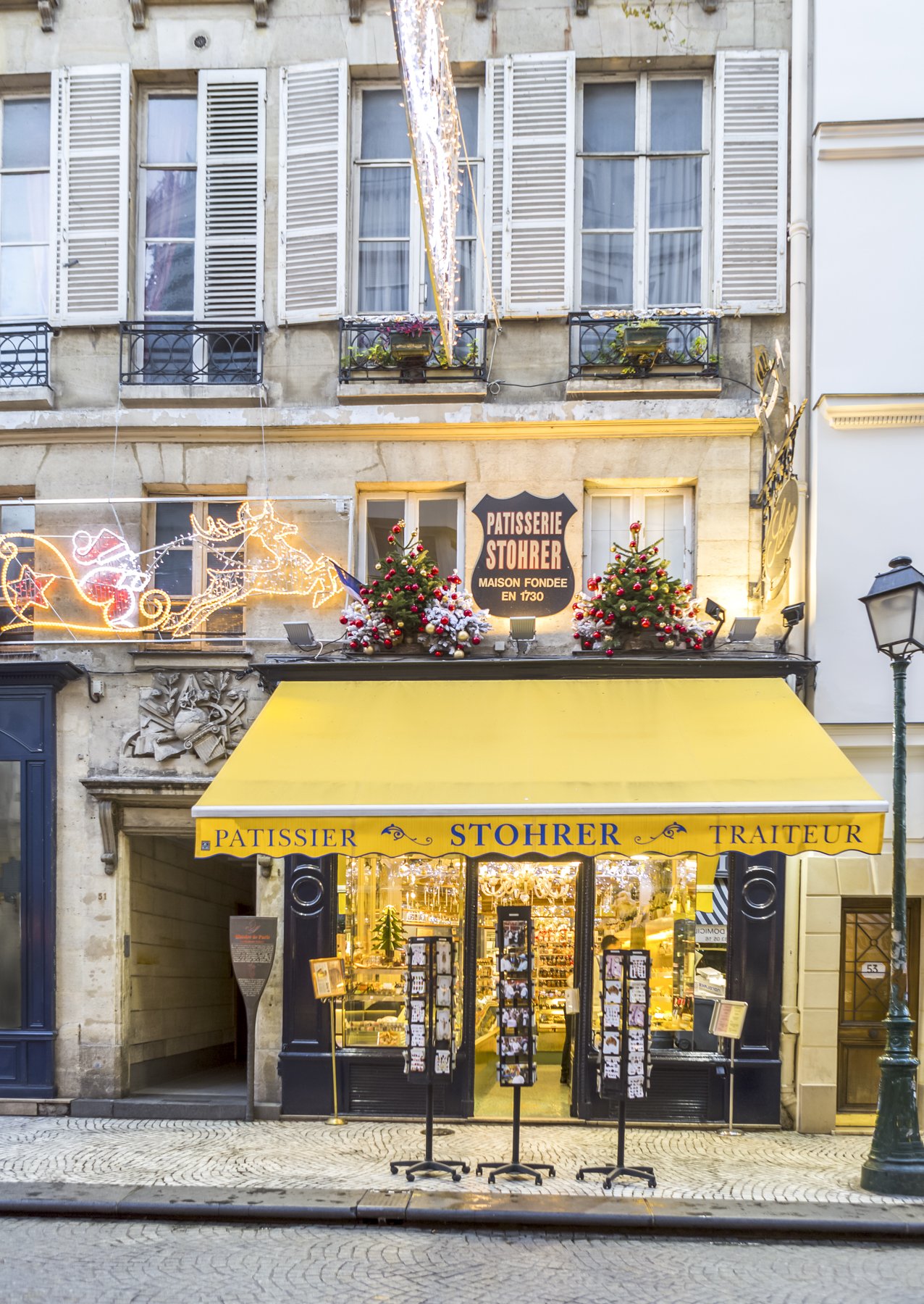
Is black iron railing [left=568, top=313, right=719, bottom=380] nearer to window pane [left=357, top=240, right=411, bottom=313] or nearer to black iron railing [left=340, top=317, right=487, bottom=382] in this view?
black iron railing [left=340, top=317, right=487, bottom=382]

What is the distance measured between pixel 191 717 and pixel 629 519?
14.5ft

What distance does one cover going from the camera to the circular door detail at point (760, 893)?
10.9m

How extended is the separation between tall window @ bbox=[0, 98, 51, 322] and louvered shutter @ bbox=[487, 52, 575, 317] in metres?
4.46

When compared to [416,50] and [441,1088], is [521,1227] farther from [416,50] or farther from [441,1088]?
[416,50]

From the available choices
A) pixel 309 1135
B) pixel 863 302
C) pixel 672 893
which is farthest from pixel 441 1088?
pixel 863 302

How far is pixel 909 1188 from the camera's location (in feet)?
28.4

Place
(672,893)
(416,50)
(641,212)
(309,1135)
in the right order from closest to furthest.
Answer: (416,50) → (309,1135) → (672,893) → (641,212)

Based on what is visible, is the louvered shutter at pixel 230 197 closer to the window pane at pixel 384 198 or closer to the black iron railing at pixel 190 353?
the black iron railing at pixel 190 353

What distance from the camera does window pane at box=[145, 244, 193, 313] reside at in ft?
40.5

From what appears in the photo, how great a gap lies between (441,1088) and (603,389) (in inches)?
251

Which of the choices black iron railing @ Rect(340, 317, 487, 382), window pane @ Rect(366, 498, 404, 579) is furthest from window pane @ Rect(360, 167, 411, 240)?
window pane @ Rect(366, 498, 404, 579)

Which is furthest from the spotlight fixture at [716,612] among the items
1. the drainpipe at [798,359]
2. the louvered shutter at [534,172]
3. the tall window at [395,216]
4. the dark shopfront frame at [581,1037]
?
the tall window at [395,216]

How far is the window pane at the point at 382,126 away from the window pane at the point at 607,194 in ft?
5.87

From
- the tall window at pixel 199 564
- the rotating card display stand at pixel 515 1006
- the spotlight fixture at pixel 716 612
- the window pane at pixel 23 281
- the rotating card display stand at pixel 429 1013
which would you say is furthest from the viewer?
the window pane at pixel 23 281
